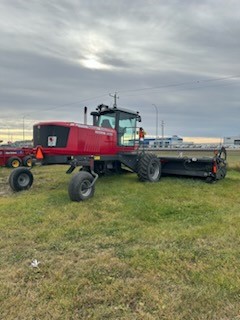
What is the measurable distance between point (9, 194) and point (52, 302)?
6.42m

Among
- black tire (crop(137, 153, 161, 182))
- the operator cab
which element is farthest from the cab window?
black tire (crop(137, 153, 161, 182))

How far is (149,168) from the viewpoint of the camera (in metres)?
10.1

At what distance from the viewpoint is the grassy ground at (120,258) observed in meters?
3.04

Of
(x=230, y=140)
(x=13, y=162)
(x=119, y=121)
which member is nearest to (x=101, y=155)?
(x=119, y=121)

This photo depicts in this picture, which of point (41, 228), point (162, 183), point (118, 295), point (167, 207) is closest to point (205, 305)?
point (118, 295)

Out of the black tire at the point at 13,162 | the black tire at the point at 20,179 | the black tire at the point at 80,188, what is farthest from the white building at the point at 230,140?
the black tire at the point at 80,188

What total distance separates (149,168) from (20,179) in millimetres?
4034

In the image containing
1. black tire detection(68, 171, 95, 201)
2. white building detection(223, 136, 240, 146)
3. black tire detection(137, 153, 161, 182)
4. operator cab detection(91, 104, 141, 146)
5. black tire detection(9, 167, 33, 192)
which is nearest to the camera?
black tire detection(68, 171, 95, 201)

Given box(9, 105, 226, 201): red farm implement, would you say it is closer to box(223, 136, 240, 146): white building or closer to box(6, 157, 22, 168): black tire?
box(6, 157, 22, 168): black tire

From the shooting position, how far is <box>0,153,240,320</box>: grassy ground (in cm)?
304

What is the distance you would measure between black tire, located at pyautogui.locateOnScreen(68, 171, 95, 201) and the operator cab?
2.92 m

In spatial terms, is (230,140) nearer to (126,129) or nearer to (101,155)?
(126,129)

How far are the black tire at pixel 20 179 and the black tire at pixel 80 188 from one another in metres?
2.62

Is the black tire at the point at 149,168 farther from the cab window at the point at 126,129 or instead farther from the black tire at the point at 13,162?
the black tire at the point at 13,162
